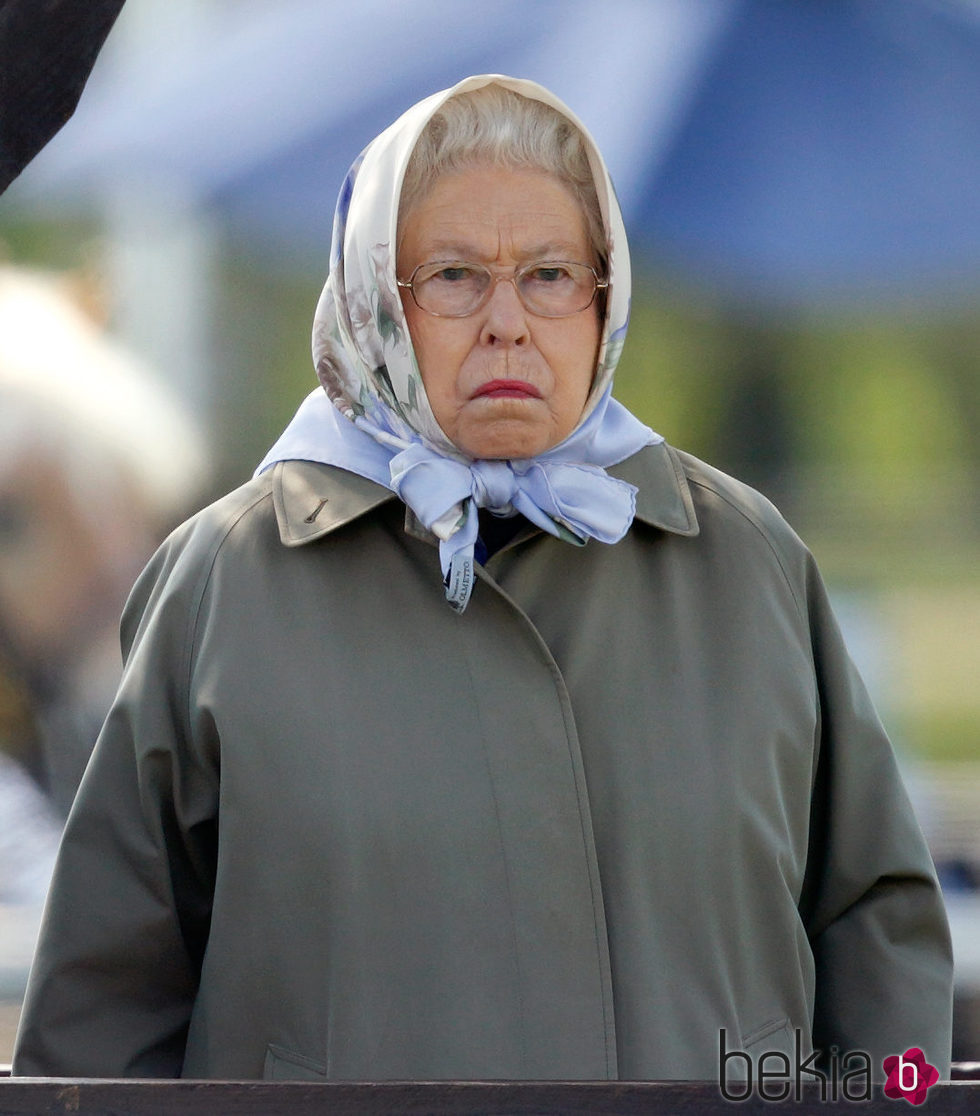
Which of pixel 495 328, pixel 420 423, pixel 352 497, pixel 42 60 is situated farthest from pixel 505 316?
pixel 42 60

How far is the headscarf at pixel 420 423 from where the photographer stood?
1790 millimetres

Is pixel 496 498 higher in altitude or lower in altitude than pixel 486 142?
lower

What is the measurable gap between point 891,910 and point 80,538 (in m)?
2.29

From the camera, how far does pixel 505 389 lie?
1.81 metres

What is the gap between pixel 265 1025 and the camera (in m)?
1.70

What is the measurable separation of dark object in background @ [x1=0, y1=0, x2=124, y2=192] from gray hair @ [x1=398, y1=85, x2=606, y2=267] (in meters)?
0.44

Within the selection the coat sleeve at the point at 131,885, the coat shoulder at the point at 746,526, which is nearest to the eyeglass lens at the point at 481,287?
the coat shoulder at the point at 746,526

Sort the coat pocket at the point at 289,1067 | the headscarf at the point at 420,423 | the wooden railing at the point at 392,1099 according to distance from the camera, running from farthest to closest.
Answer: the headscarf at the point at 420,423 → the coat pocket at the point at 289,1067 → the wooden railing at the point at 392,1099

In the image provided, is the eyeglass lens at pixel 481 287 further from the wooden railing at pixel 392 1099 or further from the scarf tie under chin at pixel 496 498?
the wooden railing at pixel 392 1099

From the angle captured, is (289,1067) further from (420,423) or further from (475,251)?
(475,251)

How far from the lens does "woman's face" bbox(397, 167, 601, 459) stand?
1.81 metres

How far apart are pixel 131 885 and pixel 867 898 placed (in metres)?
0.81

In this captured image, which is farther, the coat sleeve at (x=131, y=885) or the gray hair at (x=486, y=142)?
the gray hair at (x=486, y=142)

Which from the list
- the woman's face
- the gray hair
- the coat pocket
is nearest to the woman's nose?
the woman's face
